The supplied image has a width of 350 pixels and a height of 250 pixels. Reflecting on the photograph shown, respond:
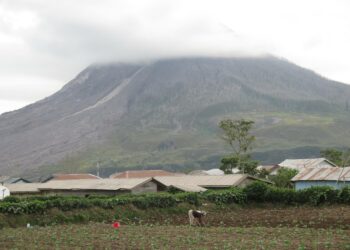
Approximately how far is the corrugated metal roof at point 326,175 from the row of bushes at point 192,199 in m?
8.92

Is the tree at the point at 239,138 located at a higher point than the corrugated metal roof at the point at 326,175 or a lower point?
higher

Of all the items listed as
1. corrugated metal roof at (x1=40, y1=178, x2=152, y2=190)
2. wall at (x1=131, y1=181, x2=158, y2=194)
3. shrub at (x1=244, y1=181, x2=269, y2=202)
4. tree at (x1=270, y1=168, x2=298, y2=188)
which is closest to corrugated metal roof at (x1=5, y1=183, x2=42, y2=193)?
corrugated metal roof at (x1=40, y1=178, x2=152, y2=190)

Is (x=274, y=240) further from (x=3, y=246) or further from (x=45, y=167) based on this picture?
(x=45, y=167)

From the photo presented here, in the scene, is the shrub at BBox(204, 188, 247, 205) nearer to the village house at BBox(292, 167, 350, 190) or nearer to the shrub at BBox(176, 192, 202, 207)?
the shrub at BBox(176, 192, 202, 207)

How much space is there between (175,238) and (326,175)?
95.6ft

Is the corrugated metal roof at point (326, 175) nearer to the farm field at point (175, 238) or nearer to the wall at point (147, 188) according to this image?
the wall at point (147, 188)

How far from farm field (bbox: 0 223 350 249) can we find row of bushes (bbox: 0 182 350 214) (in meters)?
5.41

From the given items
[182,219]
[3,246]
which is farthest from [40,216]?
[3,246]

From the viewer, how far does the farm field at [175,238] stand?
19.9 meters

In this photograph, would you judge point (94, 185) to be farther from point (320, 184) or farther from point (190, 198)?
point (320, 184)

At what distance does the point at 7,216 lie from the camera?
102ft

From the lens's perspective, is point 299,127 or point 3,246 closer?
point 3,246

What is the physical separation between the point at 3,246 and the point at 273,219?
15.0 metres

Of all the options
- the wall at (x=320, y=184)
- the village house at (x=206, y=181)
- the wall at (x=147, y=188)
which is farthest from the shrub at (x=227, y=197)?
the wall at (x=320, y=184)
